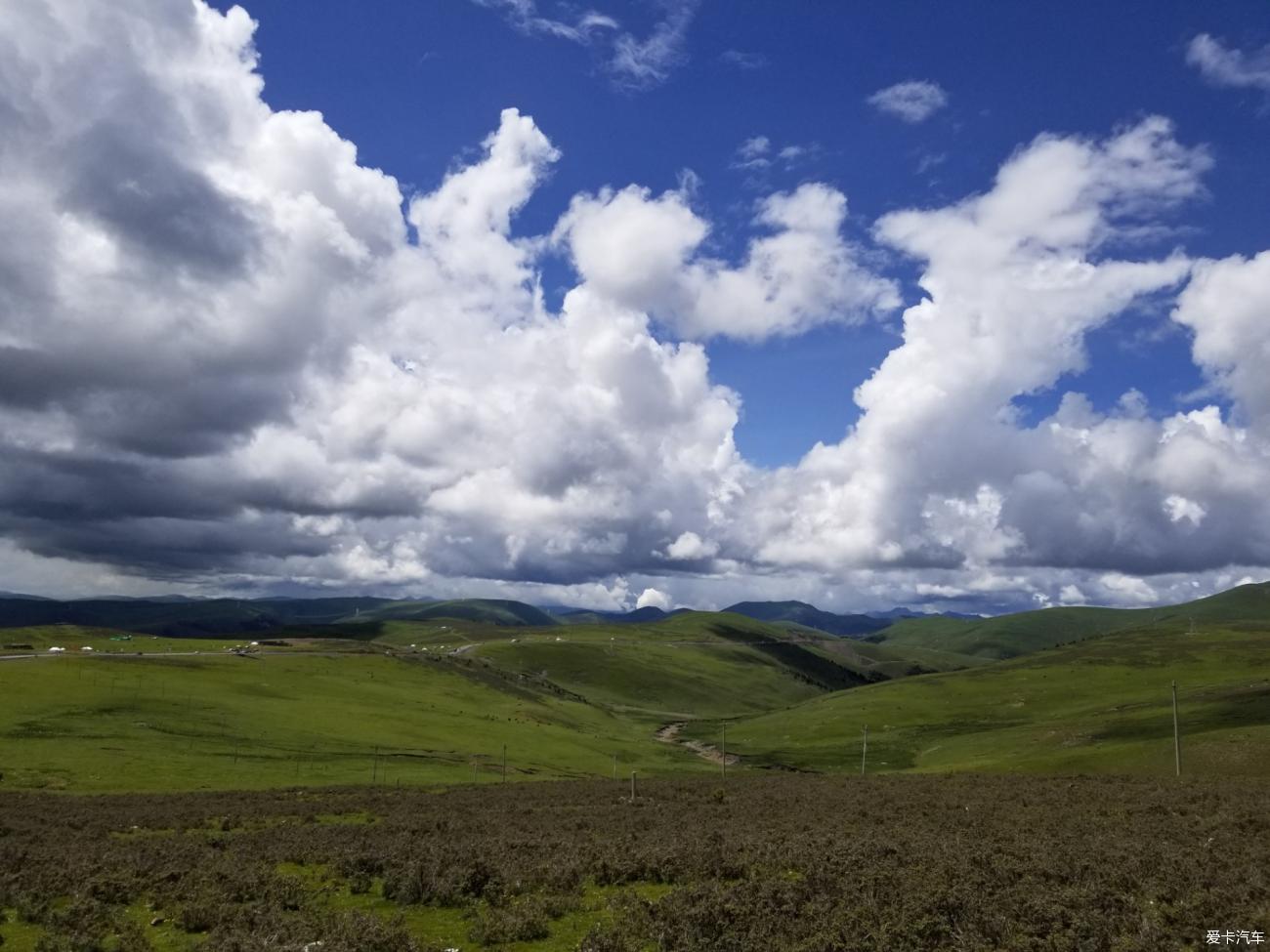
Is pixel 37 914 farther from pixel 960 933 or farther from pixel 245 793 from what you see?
pixel 245 793

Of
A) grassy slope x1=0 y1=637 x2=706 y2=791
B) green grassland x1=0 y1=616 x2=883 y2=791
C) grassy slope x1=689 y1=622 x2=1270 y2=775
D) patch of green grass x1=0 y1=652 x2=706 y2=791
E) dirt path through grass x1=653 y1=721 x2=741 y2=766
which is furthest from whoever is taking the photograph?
dirt path through grass x1=653 y1=721 x2=741 y2=766

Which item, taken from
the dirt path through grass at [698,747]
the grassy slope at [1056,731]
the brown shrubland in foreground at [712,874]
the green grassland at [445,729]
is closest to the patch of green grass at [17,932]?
the brown shrubland in foreground at [712,874]

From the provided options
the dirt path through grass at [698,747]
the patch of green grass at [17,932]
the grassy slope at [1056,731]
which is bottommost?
the dirt path through grass at [698,747]

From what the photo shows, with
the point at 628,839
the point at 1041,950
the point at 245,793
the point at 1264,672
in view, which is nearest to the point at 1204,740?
the point at 628,839

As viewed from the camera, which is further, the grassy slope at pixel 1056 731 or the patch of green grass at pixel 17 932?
the grassy slope at pixel 1056 731

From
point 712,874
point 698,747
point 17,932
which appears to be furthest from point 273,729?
point 712,874

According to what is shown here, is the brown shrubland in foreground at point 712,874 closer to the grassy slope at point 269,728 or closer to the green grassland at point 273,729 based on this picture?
the green grassland at point 273,729

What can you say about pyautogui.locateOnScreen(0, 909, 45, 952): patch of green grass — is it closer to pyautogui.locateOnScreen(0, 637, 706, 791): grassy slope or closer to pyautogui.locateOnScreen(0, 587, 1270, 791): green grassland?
pyautogui.locateOnScreen(0, 587, 1270, 791): green grassland

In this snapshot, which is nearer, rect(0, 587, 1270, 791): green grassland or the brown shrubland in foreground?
the brown shrubland in foreground

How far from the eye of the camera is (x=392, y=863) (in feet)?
86.1

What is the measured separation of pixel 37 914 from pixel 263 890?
568 centimetres

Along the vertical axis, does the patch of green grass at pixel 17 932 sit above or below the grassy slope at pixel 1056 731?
above

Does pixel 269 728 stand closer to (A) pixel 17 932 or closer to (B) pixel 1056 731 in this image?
(A) pixel 17 932

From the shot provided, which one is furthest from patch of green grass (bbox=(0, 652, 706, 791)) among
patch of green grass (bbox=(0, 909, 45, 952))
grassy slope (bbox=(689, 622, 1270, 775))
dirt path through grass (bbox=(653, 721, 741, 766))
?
patch of green grass (bbox=(0, 909, 45, 952))
